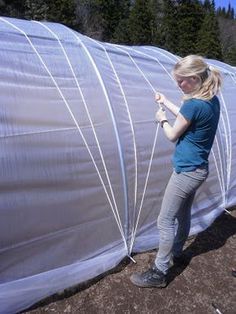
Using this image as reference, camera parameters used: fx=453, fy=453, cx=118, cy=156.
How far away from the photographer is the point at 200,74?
12.2ft

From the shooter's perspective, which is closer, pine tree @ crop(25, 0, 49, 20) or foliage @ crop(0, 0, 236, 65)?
pine tree @ crop(25, 0, 49, 20)

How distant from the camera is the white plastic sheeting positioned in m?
3.71

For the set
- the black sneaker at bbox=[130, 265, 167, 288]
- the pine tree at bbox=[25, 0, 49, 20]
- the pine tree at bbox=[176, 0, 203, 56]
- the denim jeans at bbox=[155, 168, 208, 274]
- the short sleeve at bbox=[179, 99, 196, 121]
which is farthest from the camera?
the pine tree at bbox=[176, 0, 203, 56]

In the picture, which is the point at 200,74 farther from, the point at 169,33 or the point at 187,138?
the point at 169,33

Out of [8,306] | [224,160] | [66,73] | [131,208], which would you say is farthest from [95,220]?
[224,160]

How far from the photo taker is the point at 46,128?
392cm

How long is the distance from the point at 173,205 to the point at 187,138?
1.97 feet

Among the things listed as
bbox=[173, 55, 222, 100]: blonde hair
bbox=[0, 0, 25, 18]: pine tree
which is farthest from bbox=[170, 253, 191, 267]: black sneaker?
bbox=[0, 0, 25, 18]: pine tree

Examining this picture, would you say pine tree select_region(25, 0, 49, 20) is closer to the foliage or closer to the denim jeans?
the foliage

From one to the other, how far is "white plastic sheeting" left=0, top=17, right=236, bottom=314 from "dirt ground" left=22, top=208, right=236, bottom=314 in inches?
4.9

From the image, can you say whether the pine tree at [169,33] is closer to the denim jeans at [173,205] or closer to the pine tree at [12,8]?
the pine tree at [12,8]

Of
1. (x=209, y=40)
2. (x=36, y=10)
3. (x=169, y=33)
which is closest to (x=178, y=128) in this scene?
(x=36, y=10)

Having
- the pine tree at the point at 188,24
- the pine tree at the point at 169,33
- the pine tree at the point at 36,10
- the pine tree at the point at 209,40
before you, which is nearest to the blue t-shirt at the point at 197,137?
the pine tree at the point at 36,10

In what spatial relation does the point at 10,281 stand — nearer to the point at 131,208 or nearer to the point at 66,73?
the point at 131,208
